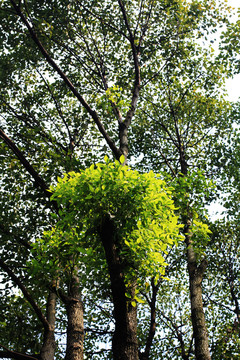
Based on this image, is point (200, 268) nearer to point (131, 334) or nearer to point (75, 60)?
point (131, 334)

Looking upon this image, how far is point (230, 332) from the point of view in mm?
14281

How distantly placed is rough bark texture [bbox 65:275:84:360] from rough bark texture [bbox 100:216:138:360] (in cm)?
251

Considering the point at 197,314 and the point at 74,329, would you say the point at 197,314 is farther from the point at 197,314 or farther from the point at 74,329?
the point at 74,329

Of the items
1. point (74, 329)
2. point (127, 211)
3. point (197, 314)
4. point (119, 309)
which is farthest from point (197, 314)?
point (127, 211)

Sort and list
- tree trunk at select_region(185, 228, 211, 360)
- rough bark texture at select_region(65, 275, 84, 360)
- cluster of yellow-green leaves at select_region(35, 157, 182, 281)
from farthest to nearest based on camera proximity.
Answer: tree trunk at select_region(185, 228, 211, 360)
rough bark texture at select_region(65, 275, 84, 360)
cluster of yellow-green leaves at select_region(35, 157, 182, 281)

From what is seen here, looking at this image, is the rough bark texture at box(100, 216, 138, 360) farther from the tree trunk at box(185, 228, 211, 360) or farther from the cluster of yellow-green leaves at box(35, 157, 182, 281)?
the tree trunk at box(185, 228, 211, 360)

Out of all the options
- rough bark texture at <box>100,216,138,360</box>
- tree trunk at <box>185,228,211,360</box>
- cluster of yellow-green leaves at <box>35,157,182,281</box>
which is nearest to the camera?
rough bark texture at <box>100,216,138,360</box>

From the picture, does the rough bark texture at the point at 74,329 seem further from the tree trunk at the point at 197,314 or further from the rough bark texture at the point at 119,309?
the tree trunk at the point at 197,314

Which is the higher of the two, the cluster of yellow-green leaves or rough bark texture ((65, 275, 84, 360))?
the cluster of yellow-green leaves

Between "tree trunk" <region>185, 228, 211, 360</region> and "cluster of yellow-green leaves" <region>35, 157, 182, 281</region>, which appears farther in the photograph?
"tree trunk" <region>185, 228, 211, 360</region>

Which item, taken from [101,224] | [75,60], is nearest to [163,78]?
[75,60]

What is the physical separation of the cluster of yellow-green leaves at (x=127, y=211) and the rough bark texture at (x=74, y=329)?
8.33ft

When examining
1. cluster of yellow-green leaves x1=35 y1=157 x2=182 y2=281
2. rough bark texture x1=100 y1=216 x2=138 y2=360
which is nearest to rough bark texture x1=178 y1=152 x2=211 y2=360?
cluster of yellow-green leaves x1=35 y1=157 x2=182 y2=281

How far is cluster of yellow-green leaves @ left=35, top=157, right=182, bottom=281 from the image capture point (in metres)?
4.87
